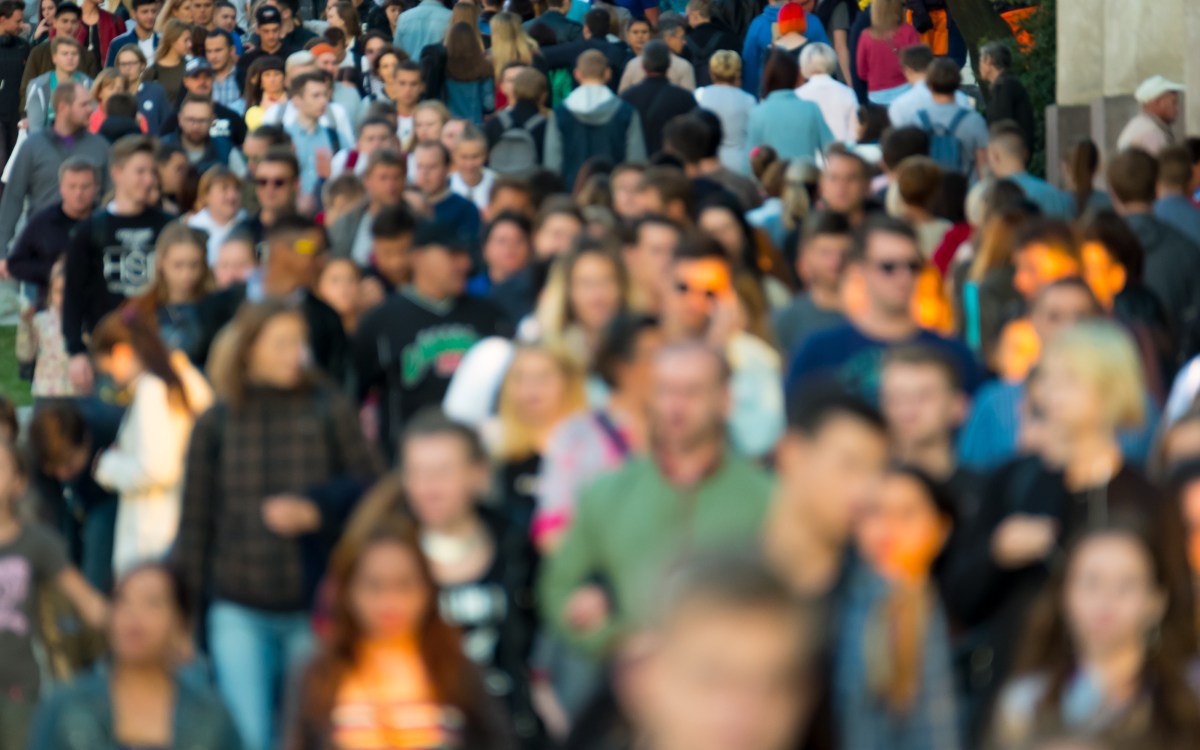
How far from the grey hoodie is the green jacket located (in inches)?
400

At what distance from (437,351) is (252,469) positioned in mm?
1761

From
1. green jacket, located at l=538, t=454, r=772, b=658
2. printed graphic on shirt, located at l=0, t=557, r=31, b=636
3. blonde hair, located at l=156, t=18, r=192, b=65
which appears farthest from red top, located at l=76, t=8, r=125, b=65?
green jacket, located at l=538, t=454, r=772, b=658

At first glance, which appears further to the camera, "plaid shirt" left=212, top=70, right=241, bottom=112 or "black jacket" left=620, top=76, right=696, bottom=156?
"plaid shirt" left=212, top=70, right=241, bottom=112

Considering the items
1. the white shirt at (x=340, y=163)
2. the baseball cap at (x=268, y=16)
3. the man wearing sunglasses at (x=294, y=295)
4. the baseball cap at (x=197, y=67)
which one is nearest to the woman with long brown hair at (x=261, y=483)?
the man wearing sunglasses at (x=294, y=295)

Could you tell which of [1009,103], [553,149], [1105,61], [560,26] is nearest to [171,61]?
[560,26]

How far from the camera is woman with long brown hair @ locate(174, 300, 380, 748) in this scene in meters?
8.68

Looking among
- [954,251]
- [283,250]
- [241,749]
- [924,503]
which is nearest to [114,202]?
[283,250]

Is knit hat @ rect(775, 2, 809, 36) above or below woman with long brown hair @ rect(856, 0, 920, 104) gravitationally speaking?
above

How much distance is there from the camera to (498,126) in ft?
57.4

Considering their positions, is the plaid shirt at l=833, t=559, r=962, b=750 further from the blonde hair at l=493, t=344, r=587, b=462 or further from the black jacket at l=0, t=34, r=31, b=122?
the black jacket at l=0, t=34, r=31, b=122

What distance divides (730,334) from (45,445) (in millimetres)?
2862

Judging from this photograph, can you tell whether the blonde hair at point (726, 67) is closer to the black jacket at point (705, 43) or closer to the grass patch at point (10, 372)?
the black jacket at point (705, 43)

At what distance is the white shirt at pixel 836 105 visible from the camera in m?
18.5

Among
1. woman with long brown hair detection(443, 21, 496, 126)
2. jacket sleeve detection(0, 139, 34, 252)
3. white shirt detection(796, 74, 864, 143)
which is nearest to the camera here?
jacket sleeve detection(0, 139, 34, 252)
